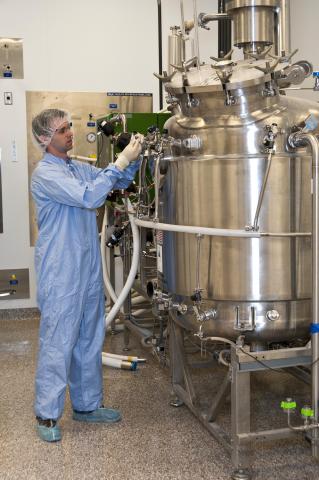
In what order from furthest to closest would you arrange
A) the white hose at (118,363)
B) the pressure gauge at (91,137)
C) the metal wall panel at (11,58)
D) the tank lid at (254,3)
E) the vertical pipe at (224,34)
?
the pressure gauge at (91,137), the metal wall panel at (11,58), the vertical pipe at (224,34), the white hose at (118,363), the tank lid at (254,3)

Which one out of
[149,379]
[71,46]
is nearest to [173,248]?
[149,379]

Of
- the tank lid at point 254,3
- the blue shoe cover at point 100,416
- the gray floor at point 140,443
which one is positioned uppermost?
the tank lid at point 254,3

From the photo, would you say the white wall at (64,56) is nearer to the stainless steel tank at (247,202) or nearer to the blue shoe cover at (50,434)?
the blue shoe cover at (50,434)

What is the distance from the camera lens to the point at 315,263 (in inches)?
75.8

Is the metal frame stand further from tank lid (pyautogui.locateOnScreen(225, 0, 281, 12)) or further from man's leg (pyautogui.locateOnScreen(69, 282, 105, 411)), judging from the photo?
tank lid (pyautogui.locateOnScreen(225, 0, 281, 12))

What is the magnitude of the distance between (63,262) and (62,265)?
0.04 ft

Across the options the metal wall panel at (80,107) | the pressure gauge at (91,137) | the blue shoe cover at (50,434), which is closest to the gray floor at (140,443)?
the blue shoe cover at (50,434)

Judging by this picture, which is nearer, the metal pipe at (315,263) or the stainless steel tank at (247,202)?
the metal pipe at (315,263)

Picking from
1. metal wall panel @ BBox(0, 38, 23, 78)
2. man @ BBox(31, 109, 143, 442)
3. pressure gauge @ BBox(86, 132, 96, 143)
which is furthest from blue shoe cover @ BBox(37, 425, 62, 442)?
metal wall panel @ BBox(0, 38, 23, 78)

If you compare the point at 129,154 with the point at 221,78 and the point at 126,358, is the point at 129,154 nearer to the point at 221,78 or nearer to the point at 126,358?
the point at 221,78

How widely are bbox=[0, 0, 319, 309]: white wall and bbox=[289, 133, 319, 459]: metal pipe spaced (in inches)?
104

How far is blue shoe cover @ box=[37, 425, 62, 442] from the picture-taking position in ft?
7.89

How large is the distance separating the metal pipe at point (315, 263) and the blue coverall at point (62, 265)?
2.39ft

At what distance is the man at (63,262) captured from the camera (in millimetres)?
2342
